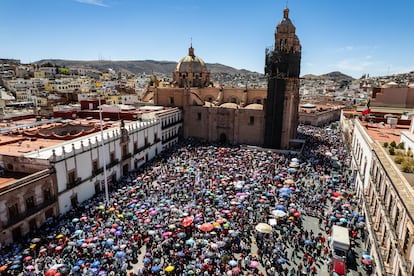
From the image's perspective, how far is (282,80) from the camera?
4394 centimetres

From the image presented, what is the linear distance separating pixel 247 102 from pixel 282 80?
11.3 m

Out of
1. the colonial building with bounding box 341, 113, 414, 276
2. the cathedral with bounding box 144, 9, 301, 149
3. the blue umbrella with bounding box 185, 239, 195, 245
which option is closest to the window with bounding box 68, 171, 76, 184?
the blue umbrella with bounding box 185, 239, 195, 245

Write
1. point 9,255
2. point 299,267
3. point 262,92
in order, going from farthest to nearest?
1. point 262,92
2. point 9,255
3. point 299,267

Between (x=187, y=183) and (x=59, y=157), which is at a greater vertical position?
(x=59, y=157)

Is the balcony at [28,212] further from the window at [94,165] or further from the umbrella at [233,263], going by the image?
the umbrella at [233,263]

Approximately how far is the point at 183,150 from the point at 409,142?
27780 millimetres

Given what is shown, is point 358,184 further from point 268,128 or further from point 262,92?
point 262,92

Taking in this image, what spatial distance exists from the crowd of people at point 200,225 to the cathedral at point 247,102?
1244 cm

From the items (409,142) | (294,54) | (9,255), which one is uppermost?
(294,54)

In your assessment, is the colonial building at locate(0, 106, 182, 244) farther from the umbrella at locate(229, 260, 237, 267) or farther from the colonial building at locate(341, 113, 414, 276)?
the colonial building at locate(341, 113, 414, 276)

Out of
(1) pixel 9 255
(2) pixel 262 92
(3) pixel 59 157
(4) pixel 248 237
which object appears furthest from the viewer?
(2) pixel 262 92

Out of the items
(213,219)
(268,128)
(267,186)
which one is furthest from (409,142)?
(268,128)

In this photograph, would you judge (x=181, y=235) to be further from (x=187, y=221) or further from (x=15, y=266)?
(x=15, y=266)

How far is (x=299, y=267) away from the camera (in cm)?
1767
